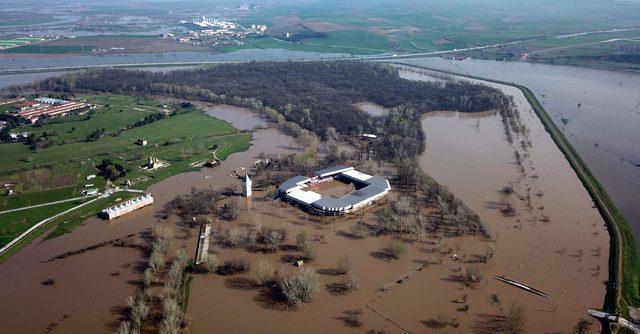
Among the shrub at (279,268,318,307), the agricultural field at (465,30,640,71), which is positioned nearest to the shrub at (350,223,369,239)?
the shrub at (279,268,318,307)

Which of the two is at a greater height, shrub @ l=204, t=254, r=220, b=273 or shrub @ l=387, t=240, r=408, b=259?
shrub @ l=387, t=240, r=408, b=259

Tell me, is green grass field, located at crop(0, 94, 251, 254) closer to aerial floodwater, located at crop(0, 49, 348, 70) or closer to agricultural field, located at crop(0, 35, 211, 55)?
aerial floodwater, located at crop(0, 49, 348, 70)

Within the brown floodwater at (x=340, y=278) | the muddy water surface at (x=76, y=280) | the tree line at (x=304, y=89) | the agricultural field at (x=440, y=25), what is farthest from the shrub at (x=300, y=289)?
the agricultural field at (x=440, y=25)

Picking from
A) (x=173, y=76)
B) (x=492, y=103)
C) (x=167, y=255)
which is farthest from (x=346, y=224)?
(x=173, y=76)

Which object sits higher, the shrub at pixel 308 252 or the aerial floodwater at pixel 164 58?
the aerial floodwater at pixel 164 58

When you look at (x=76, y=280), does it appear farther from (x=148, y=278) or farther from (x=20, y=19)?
(x=20, y=19)

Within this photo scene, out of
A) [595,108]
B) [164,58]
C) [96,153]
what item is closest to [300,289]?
[96,153]

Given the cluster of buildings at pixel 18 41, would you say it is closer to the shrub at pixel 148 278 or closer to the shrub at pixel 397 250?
the shrub at pixel 148 278
